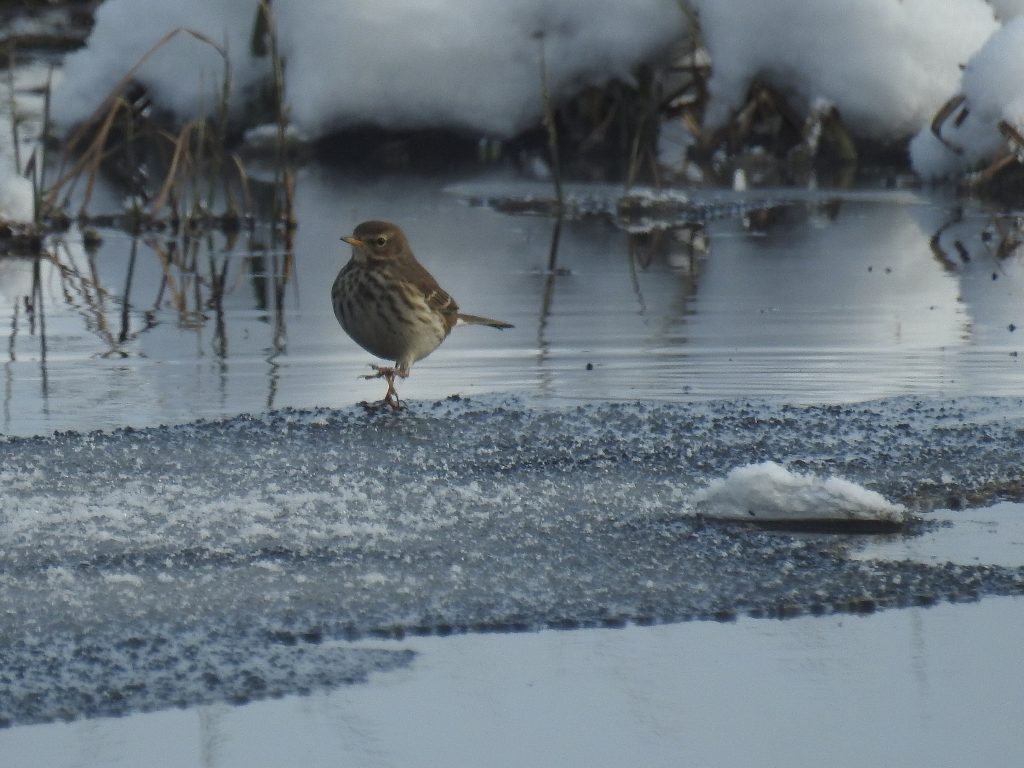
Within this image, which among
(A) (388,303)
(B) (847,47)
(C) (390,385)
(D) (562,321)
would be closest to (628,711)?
(C) (390,385)

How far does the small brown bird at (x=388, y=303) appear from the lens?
19.7 feet

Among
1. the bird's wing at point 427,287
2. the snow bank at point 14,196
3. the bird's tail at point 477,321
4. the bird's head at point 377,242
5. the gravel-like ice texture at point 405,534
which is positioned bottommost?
the gravel-like ice texture at point 405,534

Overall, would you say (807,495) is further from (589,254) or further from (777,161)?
(777,161)

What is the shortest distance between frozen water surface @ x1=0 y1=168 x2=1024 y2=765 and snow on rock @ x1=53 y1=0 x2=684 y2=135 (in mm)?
7214

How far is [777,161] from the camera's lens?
15.4 metres

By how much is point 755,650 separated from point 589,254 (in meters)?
6.60

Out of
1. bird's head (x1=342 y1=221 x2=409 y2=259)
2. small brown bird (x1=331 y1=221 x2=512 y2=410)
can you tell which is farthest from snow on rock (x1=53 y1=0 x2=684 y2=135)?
small brown bird (x1=331 y1=221 x2=512 y2=410)

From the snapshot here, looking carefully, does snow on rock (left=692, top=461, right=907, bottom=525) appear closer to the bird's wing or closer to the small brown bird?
the small brown bird

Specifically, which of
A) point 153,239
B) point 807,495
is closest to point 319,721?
point 807,495

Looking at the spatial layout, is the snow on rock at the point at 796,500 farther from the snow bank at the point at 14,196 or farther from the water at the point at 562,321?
the snow bank at the point at 14,196

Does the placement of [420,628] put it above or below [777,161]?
below

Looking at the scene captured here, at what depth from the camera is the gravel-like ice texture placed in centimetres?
352

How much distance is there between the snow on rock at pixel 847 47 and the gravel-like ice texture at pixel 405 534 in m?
9.32

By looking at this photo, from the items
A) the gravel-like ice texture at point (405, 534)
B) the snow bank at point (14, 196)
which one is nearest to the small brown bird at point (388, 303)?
the gravel-like ice texture at point (405, 534)
